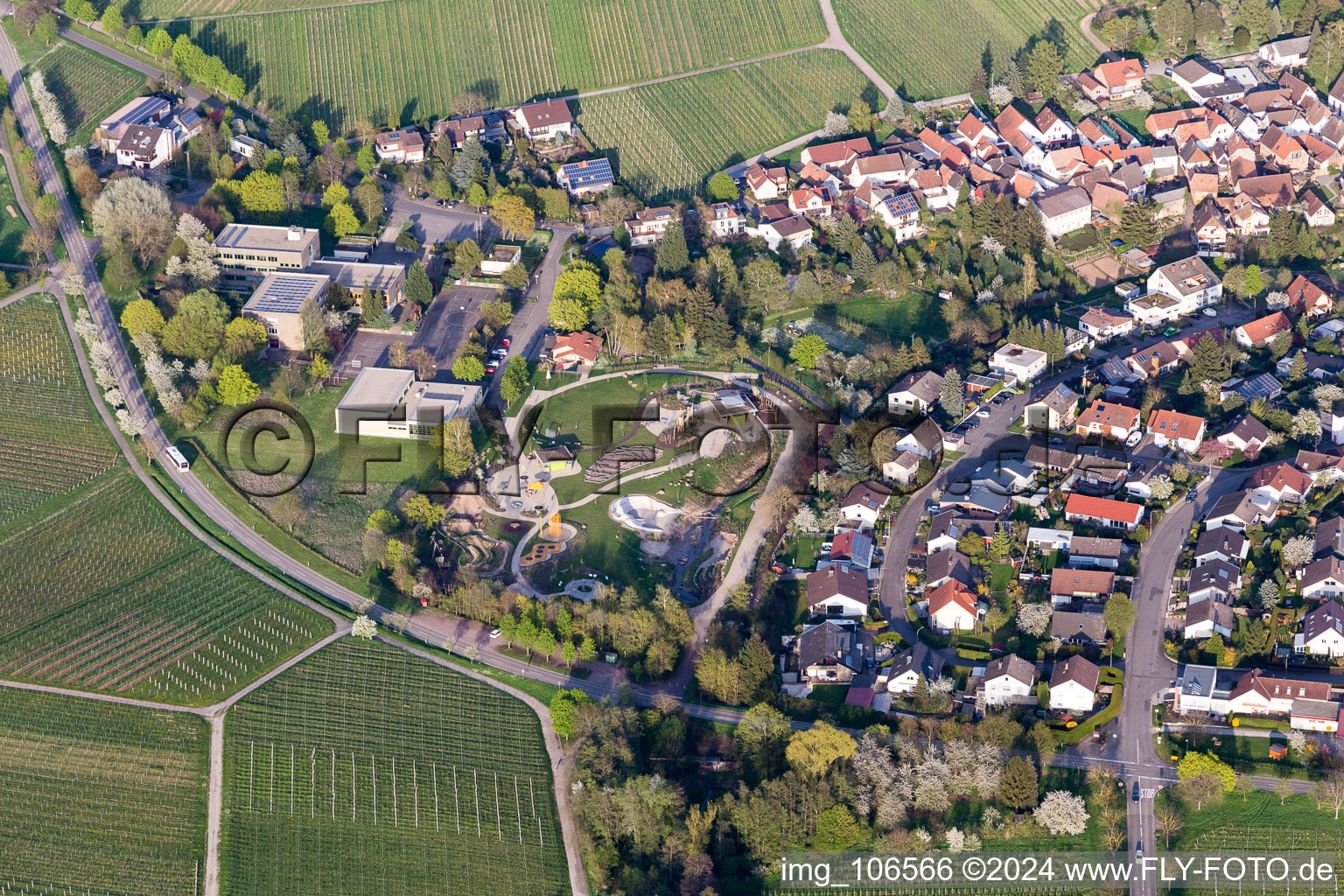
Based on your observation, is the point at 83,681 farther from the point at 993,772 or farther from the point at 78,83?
the point at 78,83

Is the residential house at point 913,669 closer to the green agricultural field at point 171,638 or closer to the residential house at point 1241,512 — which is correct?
the residential house at point 1241,512

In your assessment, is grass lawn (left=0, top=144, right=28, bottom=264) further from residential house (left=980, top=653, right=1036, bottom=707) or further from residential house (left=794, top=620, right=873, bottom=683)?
residential house (left=980, top=653, right=1036, bottom=707)

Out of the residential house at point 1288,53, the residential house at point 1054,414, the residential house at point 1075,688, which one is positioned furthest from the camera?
the residential house at point 1288,53

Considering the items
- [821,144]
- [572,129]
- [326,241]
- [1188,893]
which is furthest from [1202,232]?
[326,241]

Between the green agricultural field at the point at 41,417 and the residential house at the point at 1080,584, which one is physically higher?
the green agricultural field at the point at 41,417

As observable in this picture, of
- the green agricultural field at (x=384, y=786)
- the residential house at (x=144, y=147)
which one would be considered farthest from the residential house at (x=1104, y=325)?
the residential house at (x=144, y=147)

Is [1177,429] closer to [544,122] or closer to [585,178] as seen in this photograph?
[585,178]
